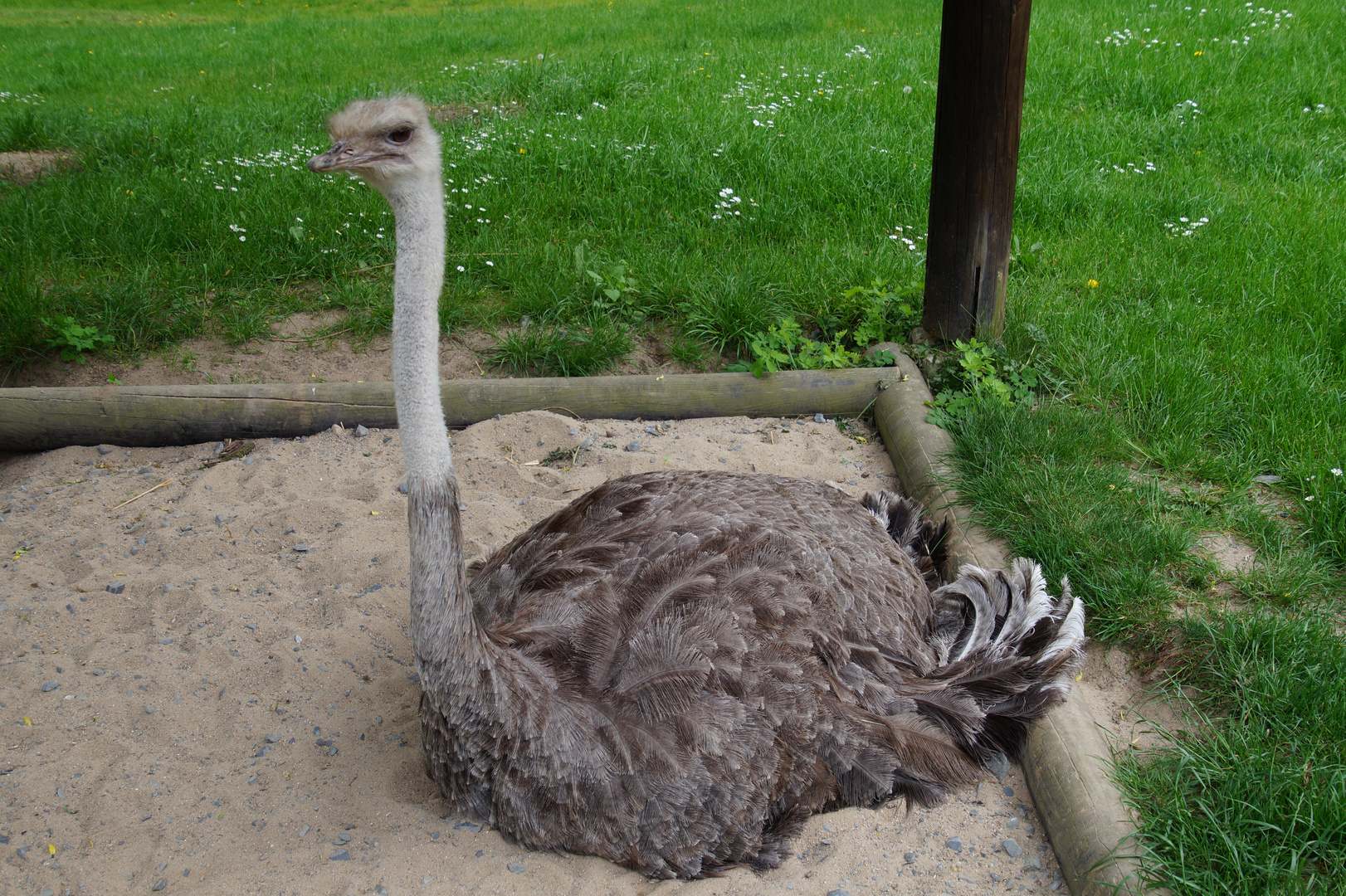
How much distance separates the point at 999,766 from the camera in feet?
8.65

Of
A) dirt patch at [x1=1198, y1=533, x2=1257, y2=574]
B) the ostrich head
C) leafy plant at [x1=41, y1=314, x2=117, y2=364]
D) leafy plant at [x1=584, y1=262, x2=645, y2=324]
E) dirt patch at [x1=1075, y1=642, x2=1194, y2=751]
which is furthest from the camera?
leafy plant at [x1=584, y1=262, x2=645, y2=324]

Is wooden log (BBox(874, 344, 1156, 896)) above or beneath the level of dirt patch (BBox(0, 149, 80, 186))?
beneath

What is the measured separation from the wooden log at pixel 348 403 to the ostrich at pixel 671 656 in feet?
4.12

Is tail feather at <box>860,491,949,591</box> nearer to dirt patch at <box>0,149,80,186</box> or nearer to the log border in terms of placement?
the log border

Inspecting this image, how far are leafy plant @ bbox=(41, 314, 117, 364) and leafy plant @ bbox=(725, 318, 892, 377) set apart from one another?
117 inches

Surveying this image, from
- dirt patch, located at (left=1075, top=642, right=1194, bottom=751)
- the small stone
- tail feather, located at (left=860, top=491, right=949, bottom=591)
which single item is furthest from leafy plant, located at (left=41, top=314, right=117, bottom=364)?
dirt patch, located at (left=1075, top=642, right=1194, bottom=751)

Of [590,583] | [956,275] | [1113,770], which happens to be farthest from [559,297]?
[1113,770]

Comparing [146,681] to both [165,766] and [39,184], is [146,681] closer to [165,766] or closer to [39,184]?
[165,766]

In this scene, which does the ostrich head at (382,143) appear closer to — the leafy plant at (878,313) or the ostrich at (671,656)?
the ostrich at (671,656)

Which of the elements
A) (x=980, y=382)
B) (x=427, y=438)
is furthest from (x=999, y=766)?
(x=980, y=382)

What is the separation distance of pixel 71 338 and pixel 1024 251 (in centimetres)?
469

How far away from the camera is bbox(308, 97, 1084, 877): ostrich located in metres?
2.16

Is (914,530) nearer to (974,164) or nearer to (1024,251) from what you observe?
(974,164)

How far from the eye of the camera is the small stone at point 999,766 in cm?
262
